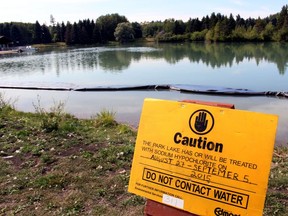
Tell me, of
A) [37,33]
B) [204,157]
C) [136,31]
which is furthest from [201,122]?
[136,31]

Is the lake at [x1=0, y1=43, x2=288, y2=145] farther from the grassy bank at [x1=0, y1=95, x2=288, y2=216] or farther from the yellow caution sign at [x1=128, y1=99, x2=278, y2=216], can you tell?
the yellow caution sign at [x1=128, y1=99, x2=278, y2=216]

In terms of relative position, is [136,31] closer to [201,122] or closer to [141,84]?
[141,84]

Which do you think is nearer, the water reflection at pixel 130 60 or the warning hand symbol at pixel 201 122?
the warning hand symbol at pixel 201 122

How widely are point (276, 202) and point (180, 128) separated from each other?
2.10 meters

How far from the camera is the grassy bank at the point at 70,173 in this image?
3670mm

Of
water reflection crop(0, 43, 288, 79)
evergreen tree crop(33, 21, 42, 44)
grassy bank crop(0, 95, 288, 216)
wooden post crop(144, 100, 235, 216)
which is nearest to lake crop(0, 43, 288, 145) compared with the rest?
water reflection crop(0, 43, 288, 79)

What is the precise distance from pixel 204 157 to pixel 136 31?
9458 centimetres

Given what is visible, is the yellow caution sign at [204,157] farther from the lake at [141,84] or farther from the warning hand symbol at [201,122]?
the lake at [141,84]

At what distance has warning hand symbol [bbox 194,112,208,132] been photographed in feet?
6.86

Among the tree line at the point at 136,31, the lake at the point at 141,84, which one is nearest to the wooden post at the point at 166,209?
the lake at the point at 141,84

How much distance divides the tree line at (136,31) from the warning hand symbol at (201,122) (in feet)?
209

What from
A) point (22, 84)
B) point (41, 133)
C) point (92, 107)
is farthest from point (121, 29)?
point (41, 133)

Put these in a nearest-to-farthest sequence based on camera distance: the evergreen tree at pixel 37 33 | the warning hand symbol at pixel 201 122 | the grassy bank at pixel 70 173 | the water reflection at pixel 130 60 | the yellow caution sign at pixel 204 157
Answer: the yellow caution sign at pixel 204 157 → the warning hand symbol at pixel 201 122 → the grassy bank at pixel 70 173 → the water reflection at pixel 130 60 → the evergreen tree at pixel 37 33

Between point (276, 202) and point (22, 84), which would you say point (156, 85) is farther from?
point (276, 202)
